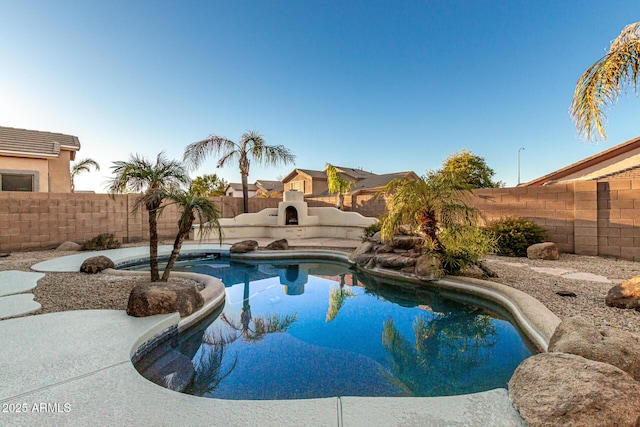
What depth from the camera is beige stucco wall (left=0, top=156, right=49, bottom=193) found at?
12.1 m

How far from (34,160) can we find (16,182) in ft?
3.86

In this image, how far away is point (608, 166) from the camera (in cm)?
1507

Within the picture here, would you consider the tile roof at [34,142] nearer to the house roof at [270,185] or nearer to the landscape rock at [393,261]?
the landscape rock at [393,261]

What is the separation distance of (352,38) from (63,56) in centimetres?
1107

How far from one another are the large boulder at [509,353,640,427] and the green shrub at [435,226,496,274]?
4.32m

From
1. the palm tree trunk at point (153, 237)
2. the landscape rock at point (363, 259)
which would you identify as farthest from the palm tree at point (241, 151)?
the palm tree trunk at point (153, 237)

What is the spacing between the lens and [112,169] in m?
5.46

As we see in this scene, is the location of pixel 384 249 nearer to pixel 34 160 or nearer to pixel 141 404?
pixel 141 404

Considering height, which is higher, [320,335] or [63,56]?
[63,56]

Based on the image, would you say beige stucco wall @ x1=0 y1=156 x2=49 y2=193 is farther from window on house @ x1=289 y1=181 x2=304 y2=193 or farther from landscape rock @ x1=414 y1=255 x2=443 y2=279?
window on house @ x1=289 y1=181 x2=304 y2=193

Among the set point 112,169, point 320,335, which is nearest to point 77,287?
point 112,169

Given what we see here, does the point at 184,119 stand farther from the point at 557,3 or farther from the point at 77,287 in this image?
the point at 557,3

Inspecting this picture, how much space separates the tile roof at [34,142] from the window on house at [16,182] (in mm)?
986

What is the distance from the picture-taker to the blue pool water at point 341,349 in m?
3.08
